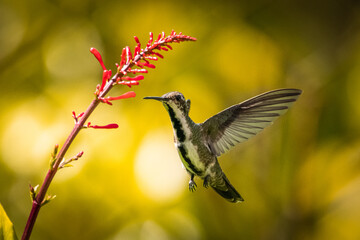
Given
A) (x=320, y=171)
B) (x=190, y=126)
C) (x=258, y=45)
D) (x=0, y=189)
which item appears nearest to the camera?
(x=190, y=126)

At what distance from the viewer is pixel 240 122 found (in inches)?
64.6

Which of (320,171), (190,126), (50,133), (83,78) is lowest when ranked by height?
(320,171)

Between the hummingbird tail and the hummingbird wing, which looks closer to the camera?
the hummingbird wing

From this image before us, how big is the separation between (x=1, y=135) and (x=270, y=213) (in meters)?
1.71

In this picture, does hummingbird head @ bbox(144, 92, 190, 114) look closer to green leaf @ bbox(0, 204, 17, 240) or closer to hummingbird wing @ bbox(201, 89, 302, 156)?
hummingbird wing @ bbox(201, 89, 302, 156)

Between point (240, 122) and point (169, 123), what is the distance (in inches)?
38.9

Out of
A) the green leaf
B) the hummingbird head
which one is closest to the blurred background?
the hummingbird head

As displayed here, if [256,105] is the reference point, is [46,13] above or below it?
above

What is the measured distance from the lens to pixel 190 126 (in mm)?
1502

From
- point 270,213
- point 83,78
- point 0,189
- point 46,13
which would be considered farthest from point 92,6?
point 270,213

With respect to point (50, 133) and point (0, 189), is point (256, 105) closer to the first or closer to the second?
point (50, 133)

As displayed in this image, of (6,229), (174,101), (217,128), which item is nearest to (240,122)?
(217,128)

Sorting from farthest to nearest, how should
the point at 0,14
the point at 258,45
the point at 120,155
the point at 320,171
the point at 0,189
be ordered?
the point at 0,14 < the point at 258,45 < the point at 320,171 < the point at 0,189 < the point at 120,155

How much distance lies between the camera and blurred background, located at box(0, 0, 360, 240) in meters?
2.51
